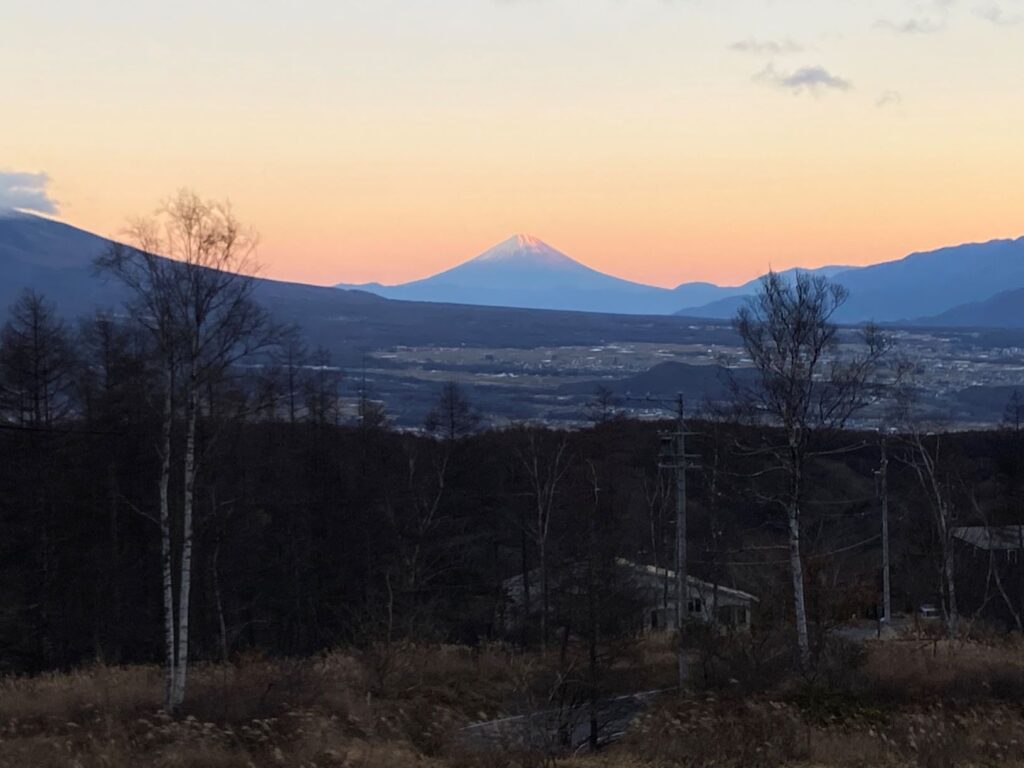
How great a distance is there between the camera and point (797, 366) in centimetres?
2247

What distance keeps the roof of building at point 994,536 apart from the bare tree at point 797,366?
15.8 meters

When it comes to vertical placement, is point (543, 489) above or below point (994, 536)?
above

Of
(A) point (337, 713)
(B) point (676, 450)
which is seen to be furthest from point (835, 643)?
(A) point (337, 713)

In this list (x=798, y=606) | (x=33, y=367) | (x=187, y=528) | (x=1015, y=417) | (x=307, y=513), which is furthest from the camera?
(x=1015, y=417)

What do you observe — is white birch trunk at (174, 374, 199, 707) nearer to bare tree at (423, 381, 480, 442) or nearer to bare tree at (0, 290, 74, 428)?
bare tree at (0, 290, 74, 428)

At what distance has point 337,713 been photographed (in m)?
16.8

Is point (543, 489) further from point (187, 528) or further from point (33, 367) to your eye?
point (187, 528)

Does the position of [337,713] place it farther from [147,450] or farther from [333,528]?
[333,528]

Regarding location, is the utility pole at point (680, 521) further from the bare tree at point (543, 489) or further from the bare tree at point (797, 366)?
the bare tree at point (543, 489)

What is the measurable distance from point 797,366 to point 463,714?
9.40 m

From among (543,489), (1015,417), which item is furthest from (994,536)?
(543,489)

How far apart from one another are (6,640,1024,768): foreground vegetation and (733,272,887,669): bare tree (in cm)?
327

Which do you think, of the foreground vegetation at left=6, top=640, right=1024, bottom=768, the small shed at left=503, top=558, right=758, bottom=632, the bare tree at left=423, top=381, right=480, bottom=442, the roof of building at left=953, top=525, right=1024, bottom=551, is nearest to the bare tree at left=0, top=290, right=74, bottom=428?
the foreground vegetation at left=6, top=640, right=1024, bottom=768

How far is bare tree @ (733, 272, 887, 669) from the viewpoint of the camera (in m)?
22.1
